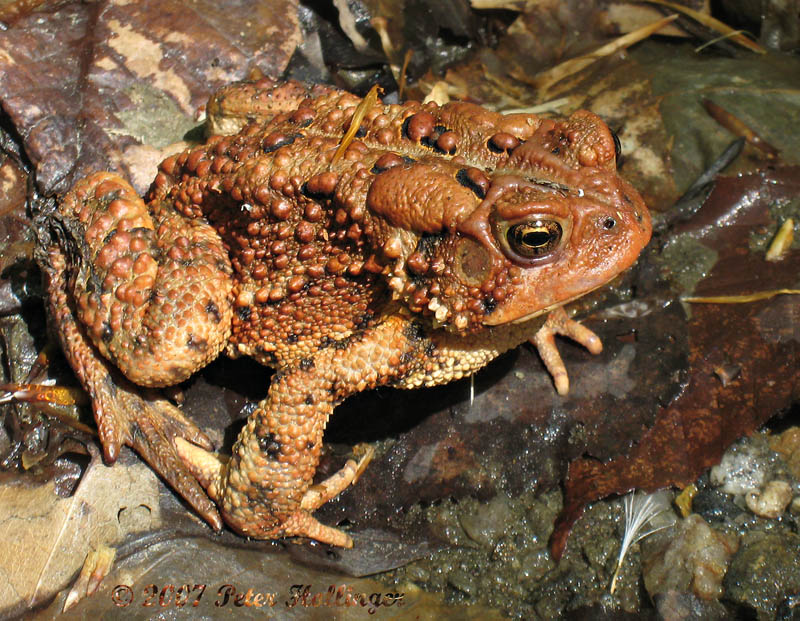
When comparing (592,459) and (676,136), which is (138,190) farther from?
(676,136)

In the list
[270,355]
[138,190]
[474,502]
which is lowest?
[474,502]

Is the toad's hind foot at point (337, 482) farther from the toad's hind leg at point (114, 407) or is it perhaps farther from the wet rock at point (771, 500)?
the wet rock at point (771, 500)

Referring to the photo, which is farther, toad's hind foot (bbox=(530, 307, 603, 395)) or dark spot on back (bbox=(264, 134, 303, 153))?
toad's hind foot (bbox=(530, 307, 603, 395))

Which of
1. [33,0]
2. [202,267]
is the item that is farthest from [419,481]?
[33,0]

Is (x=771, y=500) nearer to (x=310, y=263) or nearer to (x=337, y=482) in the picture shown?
(x=337, y=482)

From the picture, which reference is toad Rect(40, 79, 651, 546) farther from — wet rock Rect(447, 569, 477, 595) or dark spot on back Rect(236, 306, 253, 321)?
wet rock Rect(447, 569, 477, 595)

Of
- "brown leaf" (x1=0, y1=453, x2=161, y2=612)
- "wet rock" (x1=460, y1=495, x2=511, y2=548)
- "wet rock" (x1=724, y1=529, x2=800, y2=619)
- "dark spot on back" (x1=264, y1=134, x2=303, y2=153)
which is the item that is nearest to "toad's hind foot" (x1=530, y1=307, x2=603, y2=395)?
"wet rock" (x1=460, y1=495, x2=511, y2=548)

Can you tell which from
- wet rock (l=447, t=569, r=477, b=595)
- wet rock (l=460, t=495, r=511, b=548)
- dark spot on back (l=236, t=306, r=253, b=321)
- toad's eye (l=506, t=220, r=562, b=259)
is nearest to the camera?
toad's eye (l=506, t=220, r=562, b=259)
